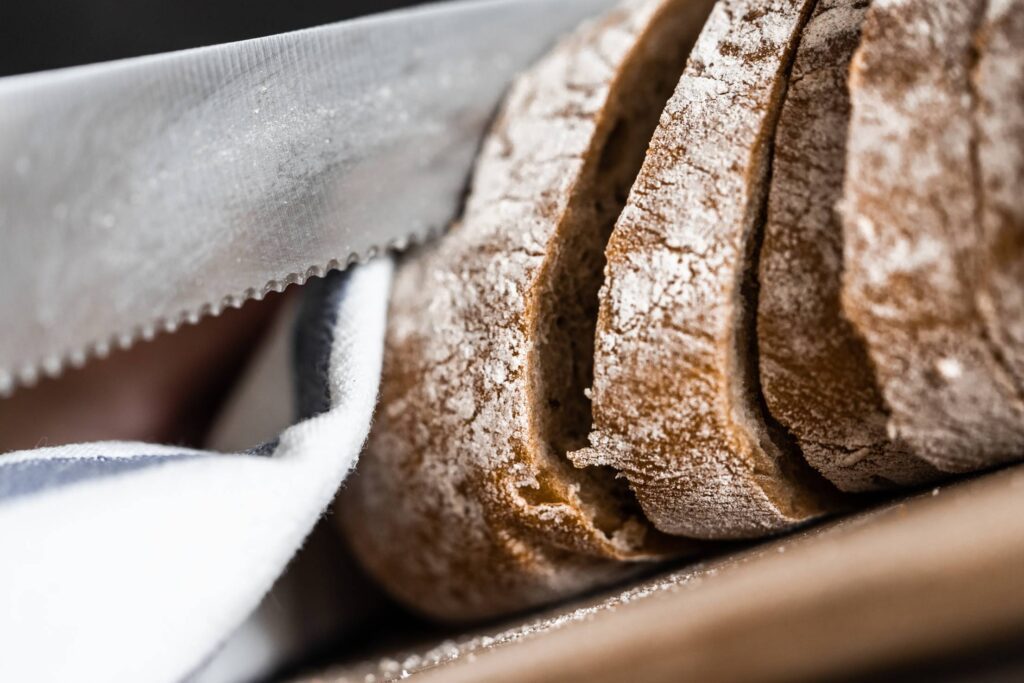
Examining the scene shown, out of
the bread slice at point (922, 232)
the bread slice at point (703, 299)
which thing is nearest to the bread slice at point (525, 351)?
the bread slice at point (703, 299)

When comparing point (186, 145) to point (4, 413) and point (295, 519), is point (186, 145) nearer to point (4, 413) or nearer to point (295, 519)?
point (295, 519)

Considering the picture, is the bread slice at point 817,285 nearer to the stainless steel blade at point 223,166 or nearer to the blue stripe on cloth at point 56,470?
the stainless steel blade at point 223,166

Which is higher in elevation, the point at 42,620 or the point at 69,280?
the point at 69,280

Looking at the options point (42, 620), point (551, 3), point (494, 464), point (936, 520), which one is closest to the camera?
point (936, 520)

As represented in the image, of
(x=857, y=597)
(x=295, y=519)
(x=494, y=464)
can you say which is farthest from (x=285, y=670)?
(x=857, y=597)

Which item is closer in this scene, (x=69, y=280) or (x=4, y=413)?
(x=69, y=280)

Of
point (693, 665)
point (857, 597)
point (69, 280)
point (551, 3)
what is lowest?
point (693, 665)

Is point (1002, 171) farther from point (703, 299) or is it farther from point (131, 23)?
point (131, 23)
